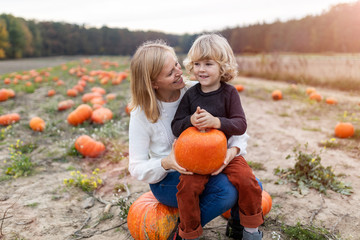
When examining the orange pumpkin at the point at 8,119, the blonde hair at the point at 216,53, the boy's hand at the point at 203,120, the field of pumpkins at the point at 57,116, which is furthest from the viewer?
the orange pumpkin at the point at 8,119

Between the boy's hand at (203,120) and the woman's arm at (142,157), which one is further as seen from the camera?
the woman's arm at (142,157)

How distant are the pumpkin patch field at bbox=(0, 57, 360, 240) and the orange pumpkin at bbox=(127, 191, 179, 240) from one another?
23 millimetres

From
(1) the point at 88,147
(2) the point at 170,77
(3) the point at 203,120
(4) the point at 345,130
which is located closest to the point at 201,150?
(3) the point at 203,120

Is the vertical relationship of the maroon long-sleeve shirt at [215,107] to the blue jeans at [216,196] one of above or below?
above

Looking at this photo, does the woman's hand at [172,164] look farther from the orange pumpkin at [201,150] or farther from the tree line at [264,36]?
the tree line at [264,36]

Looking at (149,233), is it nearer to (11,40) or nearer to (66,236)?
(66,236)

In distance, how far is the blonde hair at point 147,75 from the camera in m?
2.24

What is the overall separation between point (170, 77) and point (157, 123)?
39 cm

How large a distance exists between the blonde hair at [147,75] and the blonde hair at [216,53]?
240mm

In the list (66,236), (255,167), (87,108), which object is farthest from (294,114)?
(66,236)

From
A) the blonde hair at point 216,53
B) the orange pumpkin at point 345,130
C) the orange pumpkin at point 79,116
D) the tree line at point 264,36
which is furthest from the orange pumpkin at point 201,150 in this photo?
the tree line at point 264,36

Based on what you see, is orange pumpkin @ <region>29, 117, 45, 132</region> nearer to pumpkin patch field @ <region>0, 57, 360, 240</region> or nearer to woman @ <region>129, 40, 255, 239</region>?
pumpkin patch field @ <region>0, 57, 360, 240</region>

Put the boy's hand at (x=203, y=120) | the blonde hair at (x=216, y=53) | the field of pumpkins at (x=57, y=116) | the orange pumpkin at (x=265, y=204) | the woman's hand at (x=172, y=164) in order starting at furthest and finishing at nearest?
the field of pumpkins at (x=57, y=116) < the orange pumpkin at (x=265, y=204) < the blonde hair at (x=216, y=53) < the woman's hand at (x=172, y=164) < the boy's hand at (x=203, y=120)

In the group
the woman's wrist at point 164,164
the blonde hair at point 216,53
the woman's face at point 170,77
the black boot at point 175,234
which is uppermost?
the blonde hair at point 216,53
